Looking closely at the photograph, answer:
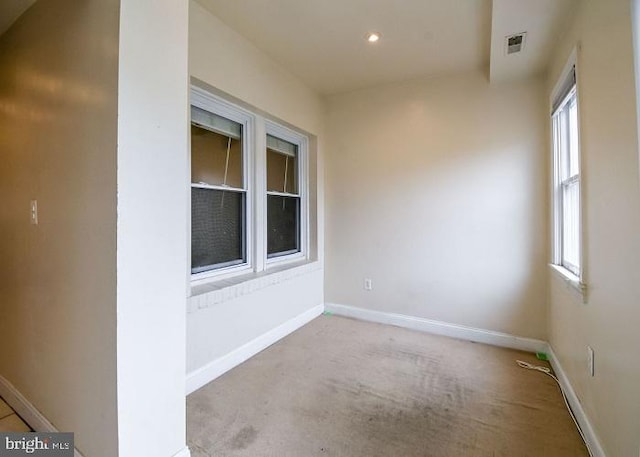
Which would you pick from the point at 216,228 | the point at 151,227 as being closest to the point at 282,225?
the point at 216,228

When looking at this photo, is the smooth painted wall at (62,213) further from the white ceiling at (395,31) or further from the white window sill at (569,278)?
the white window sill at (569,278)


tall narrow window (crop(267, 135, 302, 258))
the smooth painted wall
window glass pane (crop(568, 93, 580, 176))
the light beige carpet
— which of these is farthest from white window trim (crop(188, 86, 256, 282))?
window glass pane (crop(568, 93, 580, 176))

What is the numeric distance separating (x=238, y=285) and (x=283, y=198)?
4.07ft

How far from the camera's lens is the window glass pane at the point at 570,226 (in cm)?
212

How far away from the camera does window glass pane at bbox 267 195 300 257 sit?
10.5 ft

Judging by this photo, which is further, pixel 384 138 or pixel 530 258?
pixel 384 138

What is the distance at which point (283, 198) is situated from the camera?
341 cm

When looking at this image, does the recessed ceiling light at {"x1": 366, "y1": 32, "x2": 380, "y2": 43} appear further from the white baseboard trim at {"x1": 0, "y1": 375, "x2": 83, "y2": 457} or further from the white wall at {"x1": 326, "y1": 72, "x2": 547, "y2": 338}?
the white baseboard trim at {"x1": 0, "y1": 375, "x2": 83, "y2": 457}

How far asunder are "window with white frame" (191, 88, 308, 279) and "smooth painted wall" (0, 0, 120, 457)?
0.91 meters

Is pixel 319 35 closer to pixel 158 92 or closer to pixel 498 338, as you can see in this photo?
pixel 158 92

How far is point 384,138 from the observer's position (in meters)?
3.38

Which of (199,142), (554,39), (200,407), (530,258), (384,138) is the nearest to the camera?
(200,407)

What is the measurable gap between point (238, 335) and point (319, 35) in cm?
253

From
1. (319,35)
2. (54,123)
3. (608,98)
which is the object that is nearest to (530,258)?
(608,98)
